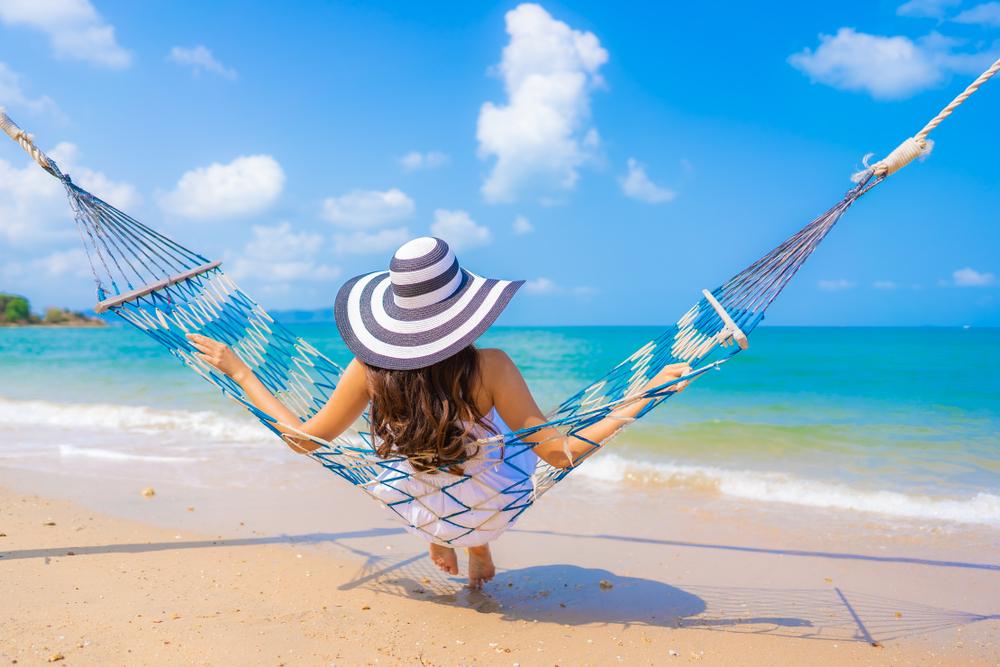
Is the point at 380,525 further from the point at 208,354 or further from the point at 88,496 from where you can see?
the point at 88,496

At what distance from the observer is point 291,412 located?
1906 millimetres

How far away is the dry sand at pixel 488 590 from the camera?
1.86 meters

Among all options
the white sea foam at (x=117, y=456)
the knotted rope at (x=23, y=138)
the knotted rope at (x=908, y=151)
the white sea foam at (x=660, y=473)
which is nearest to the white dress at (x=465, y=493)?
the knotted rope at (x=908, y=151)

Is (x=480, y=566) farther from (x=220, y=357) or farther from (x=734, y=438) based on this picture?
(x=734, y=438)

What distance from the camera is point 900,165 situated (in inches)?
75.2

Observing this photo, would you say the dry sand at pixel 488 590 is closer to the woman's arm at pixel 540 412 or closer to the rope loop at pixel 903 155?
the woman's arm at pixel 540 412

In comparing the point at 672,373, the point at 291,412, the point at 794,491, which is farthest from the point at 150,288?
the point at 794,491

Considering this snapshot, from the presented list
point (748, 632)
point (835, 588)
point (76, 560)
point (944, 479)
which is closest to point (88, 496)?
point (76, 560)

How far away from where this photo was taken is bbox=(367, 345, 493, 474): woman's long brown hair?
168 cm

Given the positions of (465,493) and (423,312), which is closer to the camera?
(423,312)

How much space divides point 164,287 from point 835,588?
8.62 feet

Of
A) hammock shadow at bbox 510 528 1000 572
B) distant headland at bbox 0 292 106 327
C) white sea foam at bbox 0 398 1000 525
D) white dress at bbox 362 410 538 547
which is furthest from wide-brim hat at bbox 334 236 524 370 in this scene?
distant headland at bbox 0 292 106 327

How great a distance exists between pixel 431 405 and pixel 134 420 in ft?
18.0

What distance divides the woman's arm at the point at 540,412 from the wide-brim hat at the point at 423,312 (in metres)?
0.11
